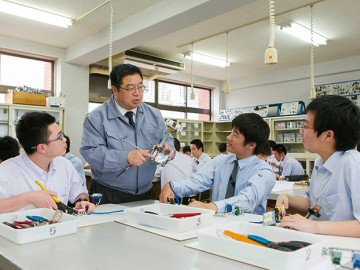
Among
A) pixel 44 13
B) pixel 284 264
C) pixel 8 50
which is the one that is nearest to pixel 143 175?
pixel 284 264

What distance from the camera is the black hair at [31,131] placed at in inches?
61.1

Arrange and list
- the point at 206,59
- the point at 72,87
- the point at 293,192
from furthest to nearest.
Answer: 1. the point at 206,59
2. the point at 72,87
3. the point at 293,192

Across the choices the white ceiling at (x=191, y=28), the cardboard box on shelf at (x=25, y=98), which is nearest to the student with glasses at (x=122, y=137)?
the white ceiling at (x=191, y=28)

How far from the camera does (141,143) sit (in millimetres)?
1879

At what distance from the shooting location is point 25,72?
582 cm

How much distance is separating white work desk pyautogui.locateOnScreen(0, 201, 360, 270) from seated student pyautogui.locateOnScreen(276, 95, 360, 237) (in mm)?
233

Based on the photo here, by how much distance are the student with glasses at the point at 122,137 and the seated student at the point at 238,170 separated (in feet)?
0.69

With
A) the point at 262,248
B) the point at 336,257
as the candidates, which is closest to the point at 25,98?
the point at 262,248

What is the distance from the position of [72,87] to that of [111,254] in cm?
553

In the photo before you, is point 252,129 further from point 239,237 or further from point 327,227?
point 239,237

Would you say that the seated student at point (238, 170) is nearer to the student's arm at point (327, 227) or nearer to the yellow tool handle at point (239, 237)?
the student's arm at point (327, 227)

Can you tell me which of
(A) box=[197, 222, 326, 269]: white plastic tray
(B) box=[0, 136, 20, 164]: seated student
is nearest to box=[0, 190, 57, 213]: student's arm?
(A) box=[197, 222, 326, 269]: white plastic tray

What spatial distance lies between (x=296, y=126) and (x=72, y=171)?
19.6 feet

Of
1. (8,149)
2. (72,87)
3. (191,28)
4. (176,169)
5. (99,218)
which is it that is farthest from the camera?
(72,87)
